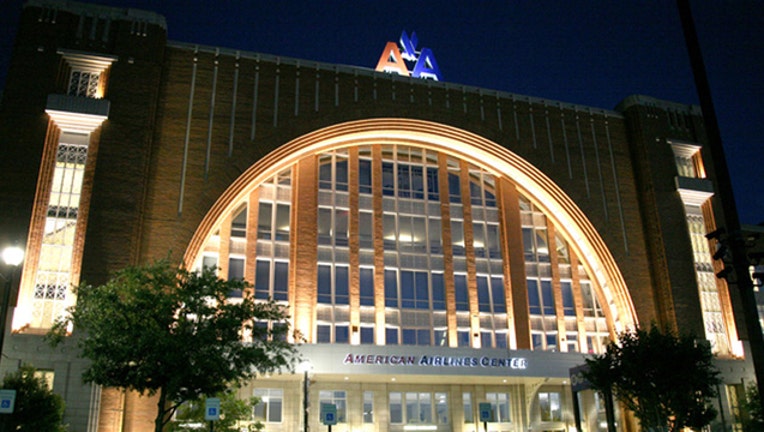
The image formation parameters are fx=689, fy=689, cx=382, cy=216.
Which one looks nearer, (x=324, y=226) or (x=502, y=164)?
(x=324, y=226)

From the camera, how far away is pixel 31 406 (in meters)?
26.3

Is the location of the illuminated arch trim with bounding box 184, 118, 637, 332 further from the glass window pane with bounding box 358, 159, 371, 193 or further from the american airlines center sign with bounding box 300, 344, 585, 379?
the american airlines center sign with bounding box 300, 344, 585, 379

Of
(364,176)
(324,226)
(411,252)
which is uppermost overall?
(364,176)

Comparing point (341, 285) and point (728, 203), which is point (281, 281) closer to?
point (341, 285)

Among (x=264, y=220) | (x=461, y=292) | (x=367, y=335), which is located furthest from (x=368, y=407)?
(x=264, y=220)

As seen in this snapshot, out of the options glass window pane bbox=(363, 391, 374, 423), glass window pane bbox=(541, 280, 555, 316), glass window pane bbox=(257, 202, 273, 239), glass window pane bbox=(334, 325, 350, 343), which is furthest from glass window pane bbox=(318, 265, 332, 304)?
glass window pane bbox=(541, 280, 555, 316)

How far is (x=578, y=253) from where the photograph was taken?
Result: 49.0 meters

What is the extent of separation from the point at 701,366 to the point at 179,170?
96.1 ft

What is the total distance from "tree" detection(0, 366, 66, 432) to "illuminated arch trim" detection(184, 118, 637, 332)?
63.0 ft

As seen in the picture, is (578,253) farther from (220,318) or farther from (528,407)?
(220,318)

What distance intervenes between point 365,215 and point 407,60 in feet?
42.3

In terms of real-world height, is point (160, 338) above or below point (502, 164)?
below

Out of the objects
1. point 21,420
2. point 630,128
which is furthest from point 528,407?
point 21,420

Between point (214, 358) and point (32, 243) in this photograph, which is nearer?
point (214, 358)
